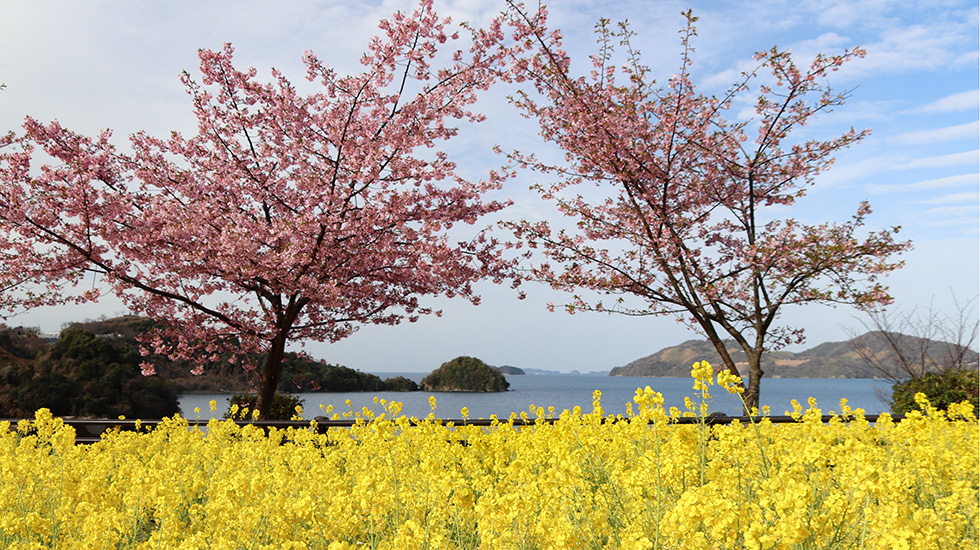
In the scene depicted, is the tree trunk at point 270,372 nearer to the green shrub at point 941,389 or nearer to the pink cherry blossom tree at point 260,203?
the pink cherry blossom tree at point 260,203

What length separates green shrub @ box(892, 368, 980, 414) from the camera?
12.3 meters

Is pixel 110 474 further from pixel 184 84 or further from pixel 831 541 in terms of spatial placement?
pixel 184 84

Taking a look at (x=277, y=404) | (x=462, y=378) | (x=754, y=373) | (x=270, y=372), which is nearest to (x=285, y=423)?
(x=270, y=372)

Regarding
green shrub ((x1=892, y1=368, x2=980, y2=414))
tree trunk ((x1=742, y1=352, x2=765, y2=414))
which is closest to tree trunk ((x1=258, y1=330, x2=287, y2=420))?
tree trunk ((x1=742, y1=352, x2=765, y2=414))

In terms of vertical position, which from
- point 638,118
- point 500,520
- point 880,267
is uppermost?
point 638,118

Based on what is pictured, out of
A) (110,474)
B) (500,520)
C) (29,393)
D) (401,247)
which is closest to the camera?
(500,520)

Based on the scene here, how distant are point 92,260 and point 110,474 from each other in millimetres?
5496

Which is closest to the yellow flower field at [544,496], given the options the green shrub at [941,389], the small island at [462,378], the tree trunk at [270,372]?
the tree trunk at [270,372]

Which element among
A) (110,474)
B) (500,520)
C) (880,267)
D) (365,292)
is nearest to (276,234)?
(365,292)

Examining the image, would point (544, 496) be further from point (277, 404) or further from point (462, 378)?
point (462, 378)

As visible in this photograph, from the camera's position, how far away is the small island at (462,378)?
3509 centimetres

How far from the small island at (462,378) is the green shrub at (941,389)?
24.6 metres

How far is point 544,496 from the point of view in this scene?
12.1ft

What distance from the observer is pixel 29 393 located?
74.6 ft
